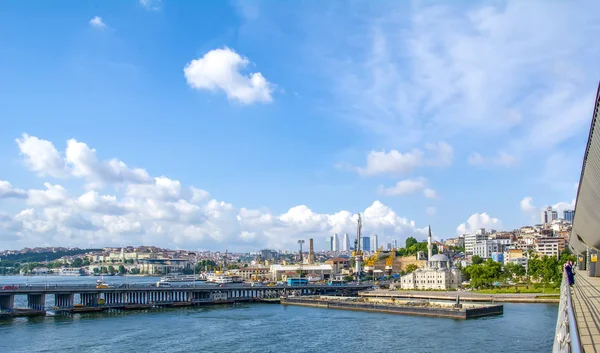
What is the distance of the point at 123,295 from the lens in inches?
1866

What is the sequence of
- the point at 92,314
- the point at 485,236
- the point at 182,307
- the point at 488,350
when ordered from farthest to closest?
the point at 485,236, the point at 182,307, the point at 92,314, the point at 488,350

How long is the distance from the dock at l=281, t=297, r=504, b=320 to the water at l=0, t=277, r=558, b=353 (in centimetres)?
120

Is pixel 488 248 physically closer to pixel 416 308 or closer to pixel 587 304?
pixel 416 308

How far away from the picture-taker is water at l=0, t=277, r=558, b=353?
24484 millimetres

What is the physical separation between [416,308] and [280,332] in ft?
40.6

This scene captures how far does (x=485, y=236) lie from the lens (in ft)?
405

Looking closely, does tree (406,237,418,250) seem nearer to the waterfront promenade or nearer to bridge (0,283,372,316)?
bridge (0,283,372,316)

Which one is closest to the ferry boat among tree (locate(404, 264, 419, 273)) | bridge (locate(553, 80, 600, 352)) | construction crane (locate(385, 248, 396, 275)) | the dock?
construction crane (locate(385, 248, 396, 275))

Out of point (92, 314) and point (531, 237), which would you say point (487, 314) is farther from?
point (531, 237)

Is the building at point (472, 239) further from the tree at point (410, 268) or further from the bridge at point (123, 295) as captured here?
the bridge at point (123, 295)

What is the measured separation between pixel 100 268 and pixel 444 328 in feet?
478

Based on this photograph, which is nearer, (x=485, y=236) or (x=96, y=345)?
(x=96, y=345)

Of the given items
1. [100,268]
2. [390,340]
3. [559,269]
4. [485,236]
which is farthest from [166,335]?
[100,268]

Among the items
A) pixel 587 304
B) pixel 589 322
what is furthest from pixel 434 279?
pixel 589 322
